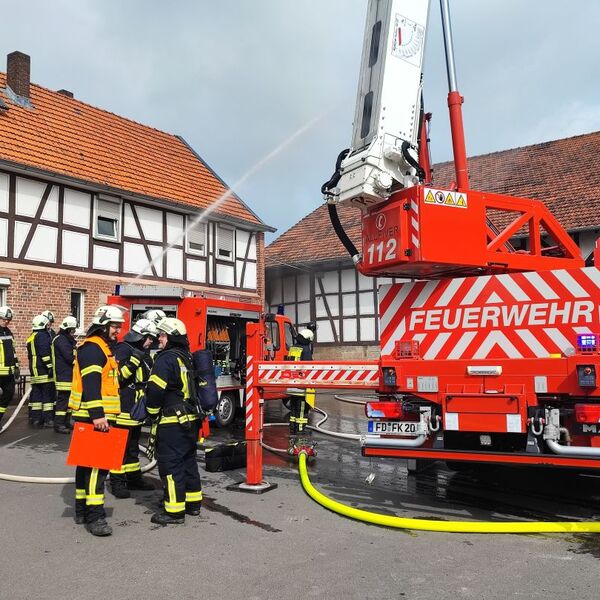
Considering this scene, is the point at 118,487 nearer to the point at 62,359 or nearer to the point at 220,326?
the point at 62,359

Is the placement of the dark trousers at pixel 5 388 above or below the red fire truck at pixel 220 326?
below

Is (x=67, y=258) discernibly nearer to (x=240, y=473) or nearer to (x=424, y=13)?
(x=240, y=473)

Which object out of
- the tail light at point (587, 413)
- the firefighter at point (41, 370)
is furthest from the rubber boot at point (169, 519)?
the firefighter at point (41, 370)

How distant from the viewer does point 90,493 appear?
481cm

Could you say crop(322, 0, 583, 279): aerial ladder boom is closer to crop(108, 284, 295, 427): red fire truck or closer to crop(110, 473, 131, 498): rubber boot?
crop(110, 473, 131, 498): rubber boot

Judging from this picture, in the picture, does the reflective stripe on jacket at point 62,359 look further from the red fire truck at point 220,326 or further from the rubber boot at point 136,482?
the rubber boot at point 136,482

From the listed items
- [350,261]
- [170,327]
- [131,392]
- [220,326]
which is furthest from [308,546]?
[350,261]

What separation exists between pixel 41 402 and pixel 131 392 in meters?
4.77

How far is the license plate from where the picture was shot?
17.6 feet

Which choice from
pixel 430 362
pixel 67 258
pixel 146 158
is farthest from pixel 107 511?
pixel 146 158

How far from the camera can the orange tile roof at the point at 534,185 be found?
18984mm

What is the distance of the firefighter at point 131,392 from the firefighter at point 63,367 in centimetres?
412

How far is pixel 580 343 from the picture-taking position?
4.78 meters

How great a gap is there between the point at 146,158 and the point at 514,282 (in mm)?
17485
